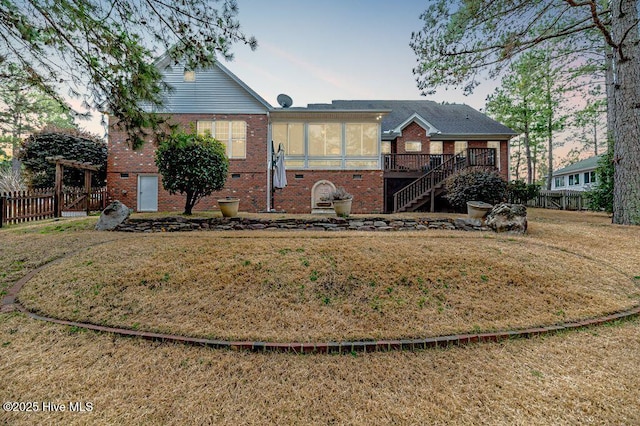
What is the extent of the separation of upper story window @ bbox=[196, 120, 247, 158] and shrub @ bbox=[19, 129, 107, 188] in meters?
5.74

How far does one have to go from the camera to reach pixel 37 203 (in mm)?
9969

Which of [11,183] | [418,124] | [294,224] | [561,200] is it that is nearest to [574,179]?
[561,200]

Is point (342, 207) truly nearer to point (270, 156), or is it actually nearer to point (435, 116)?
point (270, 156)

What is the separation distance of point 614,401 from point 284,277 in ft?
12.5

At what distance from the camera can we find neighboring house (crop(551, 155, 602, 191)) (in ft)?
84.0

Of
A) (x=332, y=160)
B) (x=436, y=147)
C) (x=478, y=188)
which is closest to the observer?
(x=478, y=188)

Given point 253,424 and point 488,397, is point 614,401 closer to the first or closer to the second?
point 488,397

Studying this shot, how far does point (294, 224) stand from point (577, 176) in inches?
1372

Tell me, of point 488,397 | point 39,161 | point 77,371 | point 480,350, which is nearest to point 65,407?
point 77,371

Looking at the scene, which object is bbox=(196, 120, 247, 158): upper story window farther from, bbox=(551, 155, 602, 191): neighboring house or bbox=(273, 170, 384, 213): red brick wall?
bbox=(551, 155, 602, 191): neighboring house

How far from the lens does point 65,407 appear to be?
7.39 feet

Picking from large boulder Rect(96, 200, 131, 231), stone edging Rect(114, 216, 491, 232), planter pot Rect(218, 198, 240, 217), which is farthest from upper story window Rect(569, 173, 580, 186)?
large boulder Rect(96, 200, 131, 231)

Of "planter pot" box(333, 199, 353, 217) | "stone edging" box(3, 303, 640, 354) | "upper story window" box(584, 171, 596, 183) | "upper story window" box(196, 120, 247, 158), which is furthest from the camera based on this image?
"upper story window" box(584, 171, 596, 183)

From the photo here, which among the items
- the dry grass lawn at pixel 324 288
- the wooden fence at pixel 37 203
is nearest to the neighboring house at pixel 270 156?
the wooden fence at pixel 37 203
